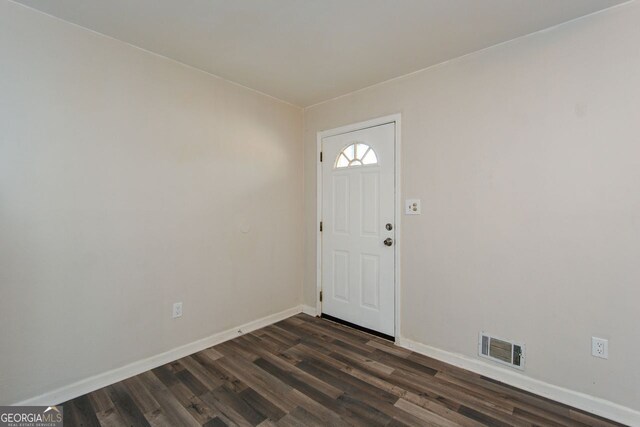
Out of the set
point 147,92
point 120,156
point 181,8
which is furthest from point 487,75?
point 120,156

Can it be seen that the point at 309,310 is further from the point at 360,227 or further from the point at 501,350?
the point at 501,350

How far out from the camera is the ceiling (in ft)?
5.52

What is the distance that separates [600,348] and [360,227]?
185 cm

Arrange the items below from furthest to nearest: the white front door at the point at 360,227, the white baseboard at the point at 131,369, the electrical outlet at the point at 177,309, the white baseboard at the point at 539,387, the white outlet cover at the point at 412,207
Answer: the white front door at the point at 360,227
the white outlet cover at the point at 412,207
the electrical outlet at the point at 177,309
the white baseboard at the point at 131,369
the white baseboard at the point at 539,387

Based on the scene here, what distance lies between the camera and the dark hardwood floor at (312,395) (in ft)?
5.49

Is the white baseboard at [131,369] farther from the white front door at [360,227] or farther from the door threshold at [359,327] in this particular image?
the white front door at [360,227]

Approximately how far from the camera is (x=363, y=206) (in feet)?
9.33

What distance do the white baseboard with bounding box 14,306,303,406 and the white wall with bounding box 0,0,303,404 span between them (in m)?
0.04

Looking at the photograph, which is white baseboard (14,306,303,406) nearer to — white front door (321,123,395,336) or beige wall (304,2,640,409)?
white front door (321,123,395,336)

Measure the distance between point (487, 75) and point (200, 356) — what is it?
313cm

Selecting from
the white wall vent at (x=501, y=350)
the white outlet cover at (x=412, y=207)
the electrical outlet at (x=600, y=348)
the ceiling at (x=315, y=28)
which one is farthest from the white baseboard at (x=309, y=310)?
the ceiling at (x=315, y=28)

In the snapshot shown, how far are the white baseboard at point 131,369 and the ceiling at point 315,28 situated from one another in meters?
2.33

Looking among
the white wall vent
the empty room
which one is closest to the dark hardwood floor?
the empty room

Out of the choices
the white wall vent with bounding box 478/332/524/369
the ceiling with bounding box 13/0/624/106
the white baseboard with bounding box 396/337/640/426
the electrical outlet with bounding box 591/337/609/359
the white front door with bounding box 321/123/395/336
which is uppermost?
the ceiling with bounding box 13/0/624/106
